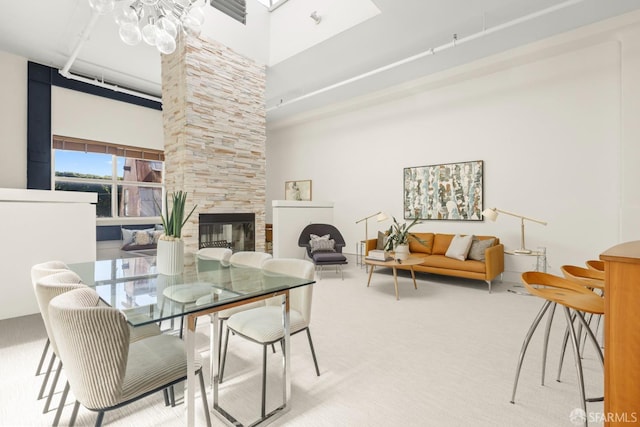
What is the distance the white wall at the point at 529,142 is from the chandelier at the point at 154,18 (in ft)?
15.1

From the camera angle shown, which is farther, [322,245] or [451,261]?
[322,245]

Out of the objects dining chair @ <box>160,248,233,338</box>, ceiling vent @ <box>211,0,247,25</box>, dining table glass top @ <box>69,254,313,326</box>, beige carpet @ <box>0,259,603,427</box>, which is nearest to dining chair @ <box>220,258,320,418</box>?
dining table glass top @ <box>69,254,313,326</box>

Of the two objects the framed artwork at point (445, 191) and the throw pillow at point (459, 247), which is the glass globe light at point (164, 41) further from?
the framed artwork at point (445, 191)

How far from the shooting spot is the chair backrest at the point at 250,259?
258 cm

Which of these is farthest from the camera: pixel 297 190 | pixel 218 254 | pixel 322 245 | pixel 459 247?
pixel 297 190

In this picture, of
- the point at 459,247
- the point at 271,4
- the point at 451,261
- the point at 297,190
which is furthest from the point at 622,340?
the point at 297,190

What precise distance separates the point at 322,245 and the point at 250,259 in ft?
11.3

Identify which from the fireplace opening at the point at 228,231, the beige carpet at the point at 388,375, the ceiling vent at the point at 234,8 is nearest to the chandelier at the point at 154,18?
the ceiling vent at the point at 234,8

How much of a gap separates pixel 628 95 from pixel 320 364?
5.05m

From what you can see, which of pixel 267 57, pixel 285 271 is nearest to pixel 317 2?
pixel 267 57

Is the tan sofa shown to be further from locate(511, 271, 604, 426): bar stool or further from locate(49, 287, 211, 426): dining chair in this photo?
locate(49, 287, 211, 426): dining chair

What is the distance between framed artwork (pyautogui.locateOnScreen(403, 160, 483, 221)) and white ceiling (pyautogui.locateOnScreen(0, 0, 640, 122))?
1777 mm

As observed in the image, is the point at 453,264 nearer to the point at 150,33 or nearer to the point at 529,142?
the point at 529,142

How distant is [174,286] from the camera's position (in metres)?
1.87
